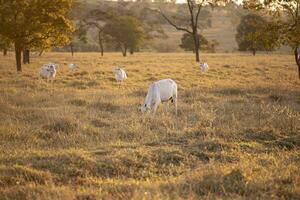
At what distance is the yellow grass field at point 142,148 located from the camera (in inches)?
292

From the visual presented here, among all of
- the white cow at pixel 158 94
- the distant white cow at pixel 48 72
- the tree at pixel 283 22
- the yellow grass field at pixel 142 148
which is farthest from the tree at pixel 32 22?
the white cow at pixel 158 94

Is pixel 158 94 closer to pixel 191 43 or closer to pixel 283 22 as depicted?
pixel 283 22

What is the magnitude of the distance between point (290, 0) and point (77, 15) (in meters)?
54.1

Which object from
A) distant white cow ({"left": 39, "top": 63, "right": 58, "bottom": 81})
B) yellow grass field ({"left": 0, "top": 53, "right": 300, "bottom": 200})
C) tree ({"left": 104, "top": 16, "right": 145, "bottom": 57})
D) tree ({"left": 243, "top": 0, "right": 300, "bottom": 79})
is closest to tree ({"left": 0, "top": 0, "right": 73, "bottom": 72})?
distant white cow ({"left": 39, "top": 63, "right": 58, "bottom": 81})

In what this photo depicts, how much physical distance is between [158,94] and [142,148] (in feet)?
18.6

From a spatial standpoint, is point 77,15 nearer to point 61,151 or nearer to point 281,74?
point 281,74

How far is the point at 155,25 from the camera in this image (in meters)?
121

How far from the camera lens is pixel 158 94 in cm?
1581

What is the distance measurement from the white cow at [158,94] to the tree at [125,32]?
2344 inches

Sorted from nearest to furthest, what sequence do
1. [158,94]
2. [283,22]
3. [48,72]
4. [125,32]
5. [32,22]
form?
[158,94] < [283,22] < [48,72] < [32,22] < [125,32]

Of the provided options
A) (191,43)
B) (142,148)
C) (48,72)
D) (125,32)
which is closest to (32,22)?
(48,72)

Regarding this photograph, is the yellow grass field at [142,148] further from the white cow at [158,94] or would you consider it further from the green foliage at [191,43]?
the green foliage at [191,43]

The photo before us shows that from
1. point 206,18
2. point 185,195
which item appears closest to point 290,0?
point 185,195

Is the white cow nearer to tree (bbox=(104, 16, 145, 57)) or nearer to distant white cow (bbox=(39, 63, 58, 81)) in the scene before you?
distant white cow (bbox=(39, 63, 58, 81))
